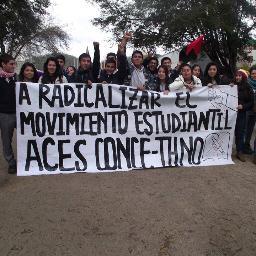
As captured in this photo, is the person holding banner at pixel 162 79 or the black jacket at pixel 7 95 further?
the person holding banner at pixel 162 79

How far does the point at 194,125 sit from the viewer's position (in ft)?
19.2

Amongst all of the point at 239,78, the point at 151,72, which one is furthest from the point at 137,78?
the point at 239,78

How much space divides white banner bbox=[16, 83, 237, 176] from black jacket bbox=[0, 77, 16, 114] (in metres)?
0.07

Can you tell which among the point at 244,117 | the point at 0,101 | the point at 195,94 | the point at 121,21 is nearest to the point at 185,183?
the point at 195,94

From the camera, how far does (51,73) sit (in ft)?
18.0

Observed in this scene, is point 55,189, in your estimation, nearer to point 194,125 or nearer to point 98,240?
point 98,240

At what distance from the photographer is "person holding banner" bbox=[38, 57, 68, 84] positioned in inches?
214

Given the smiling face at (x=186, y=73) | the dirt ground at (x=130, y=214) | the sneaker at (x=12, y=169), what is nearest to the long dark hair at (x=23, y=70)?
the sneaker at (x=12, y=169)

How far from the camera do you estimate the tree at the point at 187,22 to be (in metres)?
16.4

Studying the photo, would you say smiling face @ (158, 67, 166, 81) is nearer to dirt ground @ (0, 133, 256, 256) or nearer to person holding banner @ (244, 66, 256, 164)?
dirt ground @ (0, 133, 256, 256)

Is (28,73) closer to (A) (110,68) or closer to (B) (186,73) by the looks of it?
(A) (110,68)

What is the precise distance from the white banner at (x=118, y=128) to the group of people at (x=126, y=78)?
17 cm

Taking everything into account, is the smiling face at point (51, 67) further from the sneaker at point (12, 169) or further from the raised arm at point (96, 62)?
the sneaker at point (12, 169)

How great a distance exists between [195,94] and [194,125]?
0.48m
